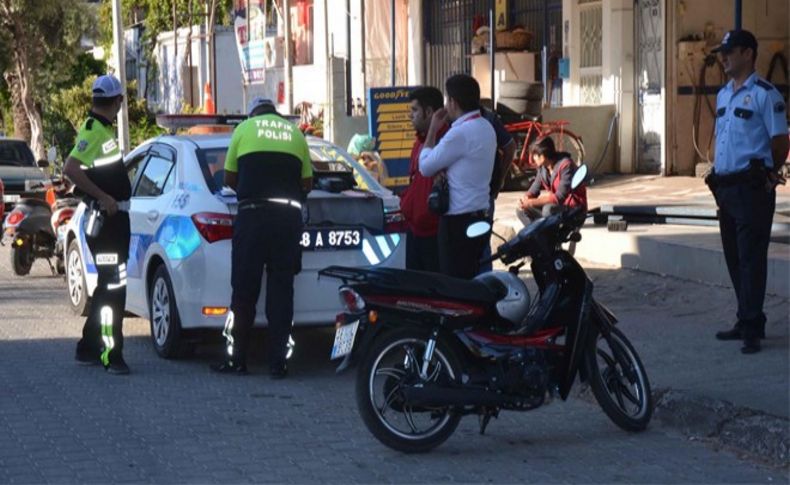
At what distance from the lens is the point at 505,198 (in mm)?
19406

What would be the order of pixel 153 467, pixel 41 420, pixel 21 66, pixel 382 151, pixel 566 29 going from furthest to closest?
pixel 21 66 < pixel 566 29 < pixel 382 151 < pixel 41 420 < pixel 153 467

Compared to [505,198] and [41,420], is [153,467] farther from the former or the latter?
[505,198]

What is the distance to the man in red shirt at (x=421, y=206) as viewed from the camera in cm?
909

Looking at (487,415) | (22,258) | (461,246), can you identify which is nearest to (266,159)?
(461,246)

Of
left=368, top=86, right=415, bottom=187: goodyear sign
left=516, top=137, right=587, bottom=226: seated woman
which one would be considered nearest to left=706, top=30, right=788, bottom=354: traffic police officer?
left=516, top=137, right=587, bottom=226: seated woman

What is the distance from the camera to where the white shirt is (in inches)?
333

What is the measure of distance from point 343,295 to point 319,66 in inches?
993

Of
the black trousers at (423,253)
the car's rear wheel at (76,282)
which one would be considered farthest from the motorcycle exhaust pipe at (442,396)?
the car's rear wheel at (76,282)

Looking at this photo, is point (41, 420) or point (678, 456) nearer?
point (678, 456)

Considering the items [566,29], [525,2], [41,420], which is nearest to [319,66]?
[525,2]

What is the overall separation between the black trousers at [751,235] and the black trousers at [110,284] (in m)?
4.00

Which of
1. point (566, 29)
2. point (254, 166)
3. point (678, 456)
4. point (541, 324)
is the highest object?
point (566, 29)

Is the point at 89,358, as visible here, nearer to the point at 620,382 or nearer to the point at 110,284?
the point at 110,284

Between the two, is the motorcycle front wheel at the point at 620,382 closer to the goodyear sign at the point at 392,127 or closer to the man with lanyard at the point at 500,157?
the man with lanyard at the point at 500,157
